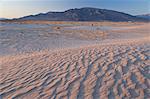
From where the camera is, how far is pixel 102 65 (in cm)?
693

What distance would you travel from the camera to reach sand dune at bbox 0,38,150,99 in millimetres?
5172

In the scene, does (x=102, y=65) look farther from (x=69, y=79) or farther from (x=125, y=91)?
(x=125, y=91)

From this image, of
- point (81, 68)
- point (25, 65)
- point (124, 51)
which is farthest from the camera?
point (124, 51)

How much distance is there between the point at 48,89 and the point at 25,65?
8.25 ft

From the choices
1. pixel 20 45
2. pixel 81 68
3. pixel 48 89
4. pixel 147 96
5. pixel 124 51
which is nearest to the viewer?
pixel 147 96

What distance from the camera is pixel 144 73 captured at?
616 cm

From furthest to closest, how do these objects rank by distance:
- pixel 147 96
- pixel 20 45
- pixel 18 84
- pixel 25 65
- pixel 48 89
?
pixel 20 45
pixel 25 65
pixel 18 84
pixel 48 89
pixel 147 96

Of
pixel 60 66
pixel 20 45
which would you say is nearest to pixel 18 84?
pixel 60 66

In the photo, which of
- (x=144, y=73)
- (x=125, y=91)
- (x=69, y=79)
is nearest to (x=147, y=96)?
(x=125, y=91)

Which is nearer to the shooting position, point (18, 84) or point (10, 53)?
point (18, 84)

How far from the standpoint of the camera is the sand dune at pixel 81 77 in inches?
204

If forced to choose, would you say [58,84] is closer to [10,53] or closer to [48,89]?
[48,89]

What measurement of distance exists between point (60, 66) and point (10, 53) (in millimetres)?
4473

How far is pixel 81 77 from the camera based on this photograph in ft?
19.9
